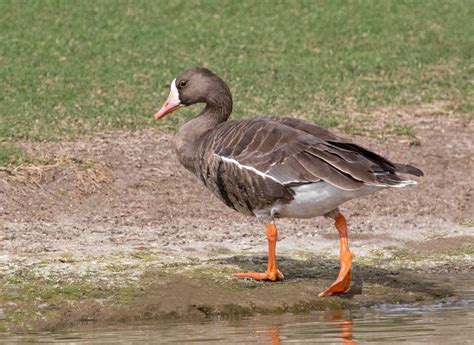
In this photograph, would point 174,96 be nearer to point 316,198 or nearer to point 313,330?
point 316,198

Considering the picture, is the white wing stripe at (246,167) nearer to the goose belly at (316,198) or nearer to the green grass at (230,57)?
the goose belly at (316,198)

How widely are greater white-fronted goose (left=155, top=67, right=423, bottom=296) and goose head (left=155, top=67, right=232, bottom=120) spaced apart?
37cm

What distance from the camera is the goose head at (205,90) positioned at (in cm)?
1048

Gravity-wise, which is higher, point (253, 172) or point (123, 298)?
point (253, 172)

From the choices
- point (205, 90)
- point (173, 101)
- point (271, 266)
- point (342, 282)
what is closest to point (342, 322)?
point (342, 282)

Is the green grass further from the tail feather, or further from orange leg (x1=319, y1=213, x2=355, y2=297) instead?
the tail feather

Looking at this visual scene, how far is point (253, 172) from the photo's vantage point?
9578 millimetres

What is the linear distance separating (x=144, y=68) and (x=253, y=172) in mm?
9517

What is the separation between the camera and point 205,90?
10.5 metres

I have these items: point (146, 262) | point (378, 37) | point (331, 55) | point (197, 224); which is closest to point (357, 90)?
point (331, 55)

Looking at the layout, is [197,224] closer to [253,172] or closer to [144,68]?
[253,172]

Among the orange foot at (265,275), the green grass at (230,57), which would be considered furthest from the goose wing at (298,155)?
the green grass at (230,57)

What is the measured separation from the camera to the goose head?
34.4ft

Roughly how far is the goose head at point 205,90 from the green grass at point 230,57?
393cm
